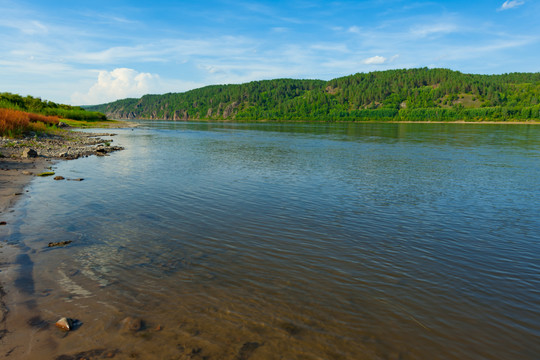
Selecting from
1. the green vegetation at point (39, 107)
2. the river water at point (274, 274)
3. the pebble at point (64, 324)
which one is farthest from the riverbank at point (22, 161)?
the green vegetation at point (39, 107)

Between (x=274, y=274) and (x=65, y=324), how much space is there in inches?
214

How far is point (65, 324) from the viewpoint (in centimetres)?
656

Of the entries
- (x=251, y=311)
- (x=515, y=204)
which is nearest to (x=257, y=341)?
(x=251, y=311)

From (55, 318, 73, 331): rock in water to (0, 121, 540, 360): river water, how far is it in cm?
16

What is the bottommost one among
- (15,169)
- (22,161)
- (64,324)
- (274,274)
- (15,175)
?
(274,274)

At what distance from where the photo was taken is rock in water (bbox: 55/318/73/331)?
21.5 ft

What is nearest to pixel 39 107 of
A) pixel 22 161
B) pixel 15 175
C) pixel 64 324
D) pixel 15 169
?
pixel 22 161

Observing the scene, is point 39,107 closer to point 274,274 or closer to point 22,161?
point 22,161

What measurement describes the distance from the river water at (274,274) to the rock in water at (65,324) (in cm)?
16

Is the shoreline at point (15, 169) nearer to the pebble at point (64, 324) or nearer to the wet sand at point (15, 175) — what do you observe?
the wet sand at point (15, 175)

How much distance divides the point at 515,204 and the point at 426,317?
→ 14.9 meters

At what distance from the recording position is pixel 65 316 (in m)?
7.05

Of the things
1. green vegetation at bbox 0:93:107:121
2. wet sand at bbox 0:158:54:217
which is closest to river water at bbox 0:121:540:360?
wet sand at bbox 0:158:54:217

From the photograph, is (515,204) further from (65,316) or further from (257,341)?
(65,316)
